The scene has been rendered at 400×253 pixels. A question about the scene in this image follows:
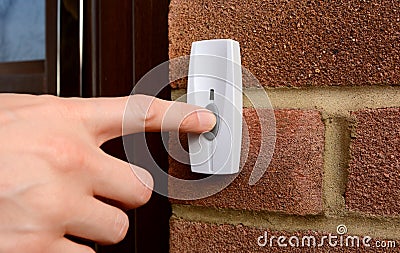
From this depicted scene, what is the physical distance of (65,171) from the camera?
0.44 metres

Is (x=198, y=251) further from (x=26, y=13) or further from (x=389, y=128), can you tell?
(x=26, y=13)

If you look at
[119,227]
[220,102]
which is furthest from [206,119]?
[119,227]

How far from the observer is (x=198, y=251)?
60 cm

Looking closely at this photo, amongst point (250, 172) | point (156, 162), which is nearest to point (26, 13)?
point (156, 162)

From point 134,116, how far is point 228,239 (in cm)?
18

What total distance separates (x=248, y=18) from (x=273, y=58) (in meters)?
0.05

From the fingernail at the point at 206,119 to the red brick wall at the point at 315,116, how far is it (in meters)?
0.04

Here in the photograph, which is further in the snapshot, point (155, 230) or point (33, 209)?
point (155, 230)

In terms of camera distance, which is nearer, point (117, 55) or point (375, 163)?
point (375, 163)

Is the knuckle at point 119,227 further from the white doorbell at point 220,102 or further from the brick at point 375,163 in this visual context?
the brick at point 375,163

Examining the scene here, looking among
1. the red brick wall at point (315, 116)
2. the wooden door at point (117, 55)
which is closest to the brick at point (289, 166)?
the red brick wall at point (315, 116)

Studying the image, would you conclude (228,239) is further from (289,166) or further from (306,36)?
(306,36)

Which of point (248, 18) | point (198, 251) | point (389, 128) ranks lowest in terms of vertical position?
point (198, 251)

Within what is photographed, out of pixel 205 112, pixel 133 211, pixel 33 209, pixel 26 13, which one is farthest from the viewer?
pixel 26 13
